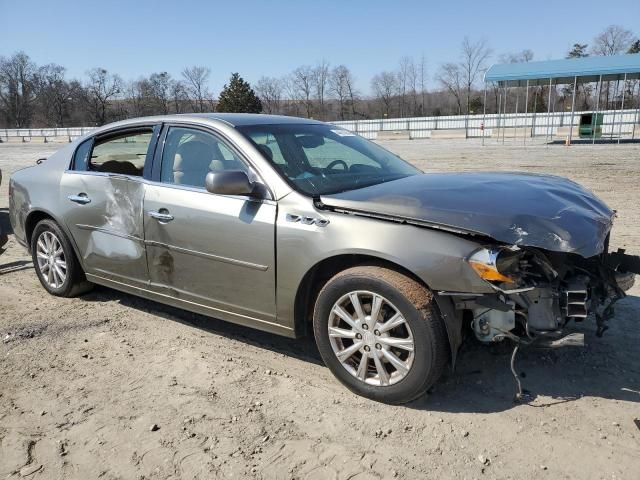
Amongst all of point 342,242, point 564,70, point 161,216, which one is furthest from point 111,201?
point 564,70

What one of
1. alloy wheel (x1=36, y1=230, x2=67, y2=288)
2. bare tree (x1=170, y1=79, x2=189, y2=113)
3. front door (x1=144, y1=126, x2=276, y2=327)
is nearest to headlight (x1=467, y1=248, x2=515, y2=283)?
front door (x1=144, y1=126, x2=276, y2=327)

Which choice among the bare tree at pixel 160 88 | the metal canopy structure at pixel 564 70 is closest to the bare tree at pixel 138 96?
the bare tree at pixel 160 88

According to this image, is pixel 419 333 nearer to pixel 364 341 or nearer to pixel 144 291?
pixel 364 341

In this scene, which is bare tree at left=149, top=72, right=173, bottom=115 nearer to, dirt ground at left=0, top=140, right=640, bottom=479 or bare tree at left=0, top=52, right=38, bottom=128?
bare tree at left=0, top=52, right=38, bottom=128

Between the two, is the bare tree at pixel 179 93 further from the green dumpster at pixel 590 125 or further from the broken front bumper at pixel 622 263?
the broken front bumper at pixel 622 263

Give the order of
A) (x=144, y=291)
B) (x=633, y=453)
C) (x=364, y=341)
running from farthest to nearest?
(x=144, y=291)
(x=364, y=341)
(x=633, y=453)

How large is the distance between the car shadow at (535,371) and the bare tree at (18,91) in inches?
3779

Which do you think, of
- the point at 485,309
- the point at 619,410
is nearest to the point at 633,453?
the point at 619,410

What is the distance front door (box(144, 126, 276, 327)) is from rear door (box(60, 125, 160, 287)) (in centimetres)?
18

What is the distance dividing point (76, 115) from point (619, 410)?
97596 mm

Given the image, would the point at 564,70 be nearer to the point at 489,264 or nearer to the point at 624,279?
the point at 624,279

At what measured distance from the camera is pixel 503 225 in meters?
2.86

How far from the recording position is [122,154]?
4.66 metres

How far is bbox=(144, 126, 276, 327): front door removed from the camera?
350cm
